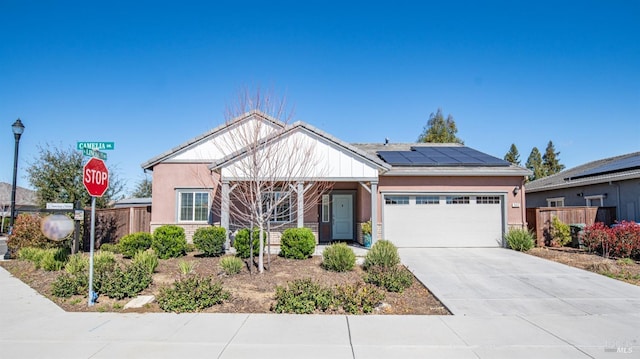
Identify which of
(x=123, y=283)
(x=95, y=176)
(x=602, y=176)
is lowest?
(x=123, y=283)

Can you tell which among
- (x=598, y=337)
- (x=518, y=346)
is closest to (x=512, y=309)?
(x=598, y=337)

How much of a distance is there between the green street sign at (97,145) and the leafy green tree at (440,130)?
30.3 meters

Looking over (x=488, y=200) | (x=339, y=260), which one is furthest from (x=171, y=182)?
(x=488, y=200)

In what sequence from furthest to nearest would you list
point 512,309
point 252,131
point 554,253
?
1. point 554,253
2. point 252,131
3. point 512,309

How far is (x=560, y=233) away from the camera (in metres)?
15.2

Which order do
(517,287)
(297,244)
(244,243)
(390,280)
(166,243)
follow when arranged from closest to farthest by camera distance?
(390,280), (517,287), (244,243), (297,244), (166,243)

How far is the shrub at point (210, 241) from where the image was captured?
12.0 meters

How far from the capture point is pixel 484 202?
51.8 feet

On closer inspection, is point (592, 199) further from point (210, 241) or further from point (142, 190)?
point (142, 190)

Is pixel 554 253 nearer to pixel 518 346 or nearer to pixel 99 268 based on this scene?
pixel 518 346

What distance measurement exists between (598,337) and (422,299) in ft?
9.97

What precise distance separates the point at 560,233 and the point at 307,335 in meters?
14.0

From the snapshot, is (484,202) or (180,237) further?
(484,202)

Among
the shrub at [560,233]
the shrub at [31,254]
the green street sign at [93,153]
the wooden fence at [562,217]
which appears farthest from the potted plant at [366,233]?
the shrub at [31,254]
